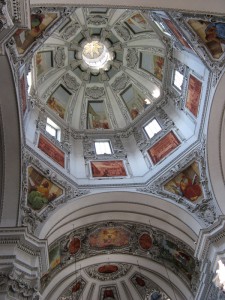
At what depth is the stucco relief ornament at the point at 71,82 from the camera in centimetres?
1897

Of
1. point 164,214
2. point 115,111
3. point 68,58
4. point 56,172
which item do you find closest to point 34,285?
point 56,172

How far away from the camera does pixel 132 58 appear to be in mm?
18938

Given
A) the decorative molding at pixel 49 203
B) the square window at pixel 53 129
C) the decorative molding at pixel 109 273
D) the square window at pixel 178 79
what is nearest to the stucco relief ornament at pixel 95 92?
the square window at pixel 53 129

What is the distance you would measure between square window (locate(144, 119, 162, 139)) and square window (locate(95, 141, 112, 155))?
1805mm

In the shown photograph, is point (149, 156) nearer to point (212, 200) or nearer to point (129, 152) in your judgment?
point (129, 152)

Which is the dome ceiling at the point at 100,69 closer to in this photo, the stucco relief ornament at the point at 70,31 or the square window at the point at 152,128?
the stucco relief ornament at the point at 70,31

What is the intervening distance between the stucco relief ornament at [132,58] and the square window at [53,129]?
508 centimetres

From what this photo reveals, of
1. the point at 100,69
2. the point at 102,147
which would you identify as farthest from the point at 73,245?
the point at 100,69

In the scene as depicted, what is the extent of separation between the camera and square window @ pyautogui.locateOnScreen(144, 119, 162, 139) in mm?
16438

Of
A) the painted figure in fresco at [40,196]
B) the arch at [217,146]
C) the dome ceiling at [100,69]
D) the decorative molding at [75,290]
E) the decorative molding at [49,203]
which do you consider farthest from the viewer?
the dome ceiling at [100,69]

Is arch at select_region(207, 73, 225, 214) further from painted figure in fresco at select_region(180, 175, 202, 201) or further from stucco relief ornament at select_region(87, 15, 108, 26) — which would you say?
stucco relief ornament at select_region(87, 15, 108, 26)

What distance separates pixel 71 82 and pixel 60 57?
4.35 ft

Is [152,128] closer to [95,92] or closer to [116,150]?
[116,150]

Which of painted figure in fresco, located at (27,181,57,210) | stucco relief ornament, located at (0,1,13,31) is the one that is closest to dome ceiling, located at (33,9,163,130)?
painted figure in fresco, located at (27,181,57,210)
